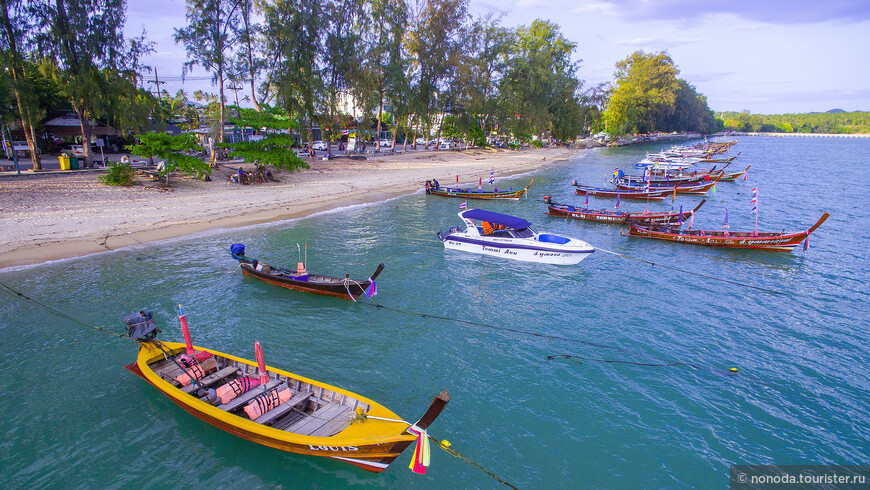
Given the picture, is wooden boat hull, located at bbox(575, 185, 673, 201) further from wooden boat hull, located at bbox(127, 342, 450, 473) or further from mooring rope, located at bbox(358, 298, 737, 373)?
wooden boat hull, located at bbox(127, 342, 450, 473)

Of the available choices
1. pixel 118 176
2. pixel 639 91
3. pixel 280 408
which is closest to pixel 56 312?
pixel 280 408

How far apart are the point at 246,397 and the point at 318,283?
7.31 metres

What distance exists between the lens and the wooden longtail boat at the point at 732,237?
923 inches

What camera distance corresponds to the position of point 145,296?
16.8 metres

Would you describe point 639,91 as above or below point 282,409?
above

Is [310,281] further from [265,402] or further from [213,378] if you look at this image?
[265,402]

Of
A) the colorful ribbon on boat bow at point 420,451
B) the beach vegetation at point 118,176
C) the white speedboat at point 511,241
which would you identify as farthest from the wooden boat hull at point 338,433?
the beach vegetation at point 118,176

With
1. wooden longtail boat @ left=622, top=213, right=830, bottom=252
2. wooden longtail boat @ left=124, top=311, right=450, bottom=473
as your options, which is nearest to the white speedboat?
wooden longtail boat @ left=622, top=213, right=830, bottom=252

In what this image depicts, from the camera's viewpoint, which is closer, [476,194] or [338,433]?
[338,433]

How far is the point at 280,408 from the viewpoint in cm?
909

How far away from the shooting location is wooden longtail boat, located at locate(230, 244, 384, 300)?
1603 centimetres

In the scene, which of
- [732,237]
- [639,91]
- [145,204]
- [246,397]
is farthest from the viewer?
[639,91]

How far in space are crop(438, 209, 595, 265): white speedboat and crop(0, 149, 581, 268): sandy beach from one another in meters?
15.1

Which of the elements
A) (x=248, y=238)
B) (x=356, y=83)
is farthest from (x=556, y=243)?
(x=356, y=83)
